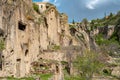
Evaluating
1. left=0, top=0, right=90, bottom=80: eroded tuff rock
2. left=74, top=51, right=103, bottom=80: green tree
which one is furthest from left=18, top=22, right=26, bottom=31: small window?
left=74, top=51, right=103, bottom=80: green tree

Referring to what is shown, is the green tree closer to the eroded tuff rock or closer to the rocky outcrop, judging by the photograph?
the eroded tuff rock

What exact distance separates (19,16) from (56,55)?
1456 cm

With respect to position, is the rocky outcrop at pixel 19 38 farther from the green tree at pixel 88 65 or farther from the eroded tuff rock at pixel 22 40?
the green tree at pixel 88 65

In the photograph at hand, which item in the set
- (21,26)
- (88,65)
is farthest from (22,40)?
(88,65)

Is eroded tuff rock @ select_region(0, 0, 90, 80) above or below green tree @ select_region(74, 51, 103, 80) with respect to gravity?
above

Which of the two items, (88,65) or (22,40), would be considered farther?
(88,65)

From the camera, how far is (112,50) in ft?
272

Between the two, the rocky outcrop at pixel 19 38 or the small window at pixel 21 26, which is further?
the small window at pixel 21 26

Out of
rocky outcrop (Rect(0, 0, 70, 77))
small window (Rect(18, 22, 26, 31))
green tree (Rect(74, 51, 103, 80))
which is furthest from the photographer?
green tree (Rect(74, 51, 103, 80))

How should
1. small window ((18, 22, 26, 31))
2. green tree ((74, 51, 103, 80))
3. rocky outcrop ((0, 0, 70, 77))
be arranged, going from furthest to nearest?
green tree ((74, 51, 103, 80))
small window ((18, 22, 26, 31))
rocky outcrop ((0, 0, 70, 77))

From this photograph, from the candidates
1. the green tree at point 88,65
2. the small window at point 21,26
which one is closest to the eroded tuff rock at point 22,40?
the small window at point 21,26

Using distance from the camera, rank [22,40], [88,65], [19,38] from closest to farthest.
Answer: [19,38]
[22,40]
[88,65]

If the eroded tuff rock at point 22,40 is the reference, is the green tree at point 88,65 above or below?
below

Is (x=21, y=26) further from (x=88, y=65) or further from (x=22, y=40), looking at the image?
(x=88, y=65)
